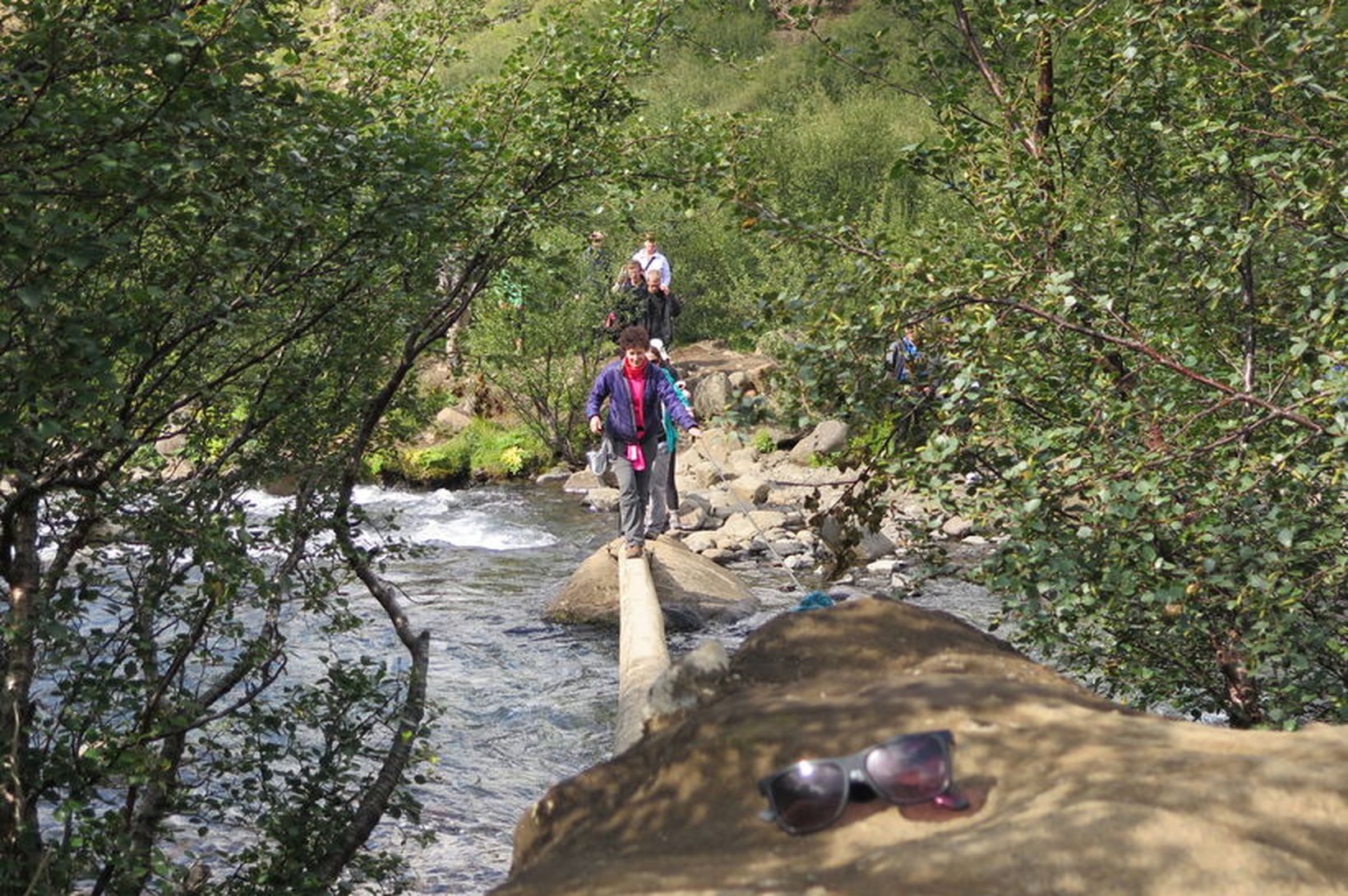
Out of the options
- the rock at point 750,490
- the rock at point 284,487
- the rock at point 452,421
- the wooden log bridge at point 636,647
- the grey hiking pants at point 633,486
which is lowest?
the rock at point 750,490

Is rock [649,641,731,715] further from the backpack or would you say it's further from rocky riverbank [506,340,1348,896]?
the backpack

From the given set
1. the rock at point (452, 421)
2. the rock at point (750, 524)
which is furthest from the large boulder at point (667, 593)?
the rock at point (452, 421)

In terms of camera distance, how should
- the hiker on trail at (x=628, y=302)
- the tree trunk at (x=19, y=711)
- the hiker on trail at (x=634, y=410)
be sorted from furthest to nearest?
the hiker on trail at (x=628, y=302), the hiker on trail at (x=634, y=410), the tree trunk at (x=19, y=711)

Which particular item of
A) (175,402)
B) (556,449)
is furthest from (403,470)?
(175,402)

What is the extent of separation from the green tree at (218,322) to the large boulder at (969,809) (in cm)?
222

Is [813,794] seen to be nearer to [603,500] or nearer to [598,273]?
[598,273]

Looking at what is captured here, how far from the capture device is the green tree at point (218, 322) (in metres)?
4.73

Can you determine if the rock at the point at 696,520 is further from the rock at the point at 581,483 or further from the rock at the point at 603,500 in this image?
the rock at the point at 581,483

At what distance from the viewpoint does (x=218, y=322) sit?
17.7 feet

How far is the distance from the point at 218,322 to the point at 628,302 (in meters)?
19.9

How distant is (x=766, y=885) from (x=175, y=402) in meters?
4.53

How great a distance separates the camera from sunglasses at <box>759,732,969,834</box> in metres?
3.03

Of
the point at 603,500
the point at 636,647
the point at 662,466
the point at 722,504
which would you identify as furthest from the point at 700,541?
the point at 636,647

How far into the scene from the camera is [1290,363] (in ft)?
17.3
